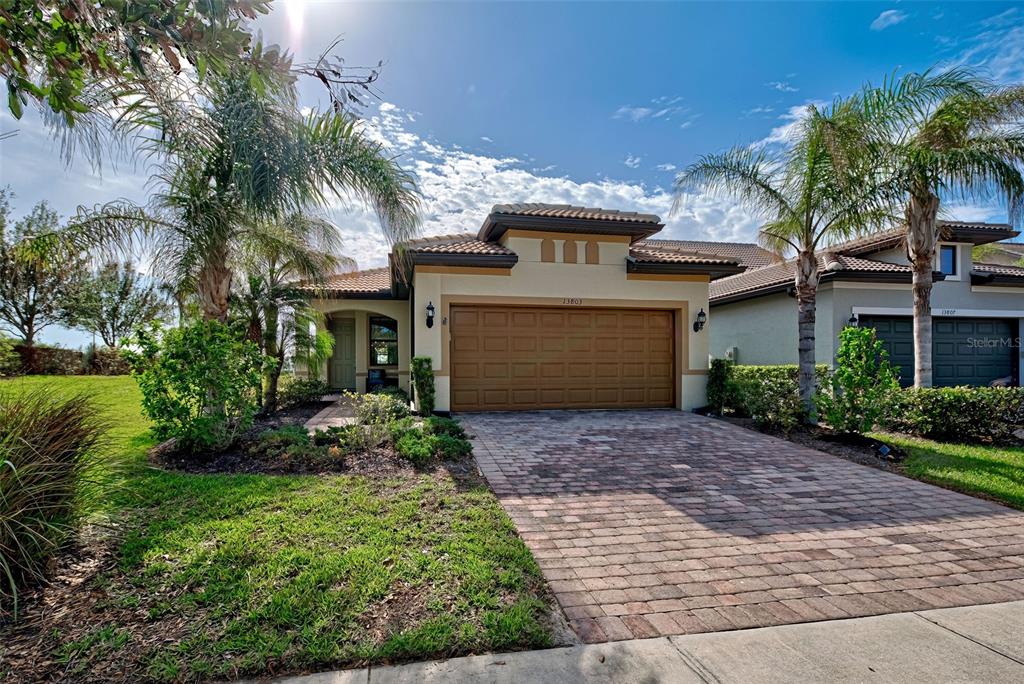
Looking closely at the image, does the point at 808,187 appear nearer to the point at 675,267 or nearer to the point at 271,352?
the point at 675,267

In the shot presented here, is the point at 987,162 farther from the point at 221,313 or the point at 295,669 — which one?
the point at 221,313

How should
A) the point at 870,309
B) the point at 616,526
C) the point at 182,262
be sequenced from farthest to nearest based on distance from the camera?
the point at 870,309
the point at 182,262
the point at 616,526

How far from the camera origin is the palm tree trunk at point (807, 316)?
9414 millimetres

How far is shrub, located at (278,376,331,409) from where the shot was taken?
39.2 ft

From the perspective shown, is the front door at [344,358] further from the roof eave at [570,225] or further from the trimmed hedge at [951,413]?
the trimmed hedge at [951,413]

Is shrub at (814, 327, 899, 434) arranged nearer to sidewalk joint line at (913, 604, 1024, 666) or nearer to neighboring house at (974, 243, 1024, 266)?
sidewalk joint line at (913, 604, 1024, 666)

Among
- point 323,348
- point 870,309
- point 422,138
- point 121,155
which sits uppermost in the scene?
point 422,138

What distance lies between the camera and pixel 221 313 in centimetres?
809

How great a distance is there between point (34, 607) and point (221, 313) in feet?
19.4

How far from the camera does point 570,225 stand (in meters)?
11.3

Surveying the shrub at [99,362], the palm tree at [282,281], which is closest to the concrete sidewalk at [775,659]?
the palm tree at [282,281]

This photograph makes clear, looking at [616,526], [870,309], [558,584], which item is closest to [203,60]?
[558,584]

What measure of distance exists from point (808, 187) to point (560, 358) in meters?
6.13

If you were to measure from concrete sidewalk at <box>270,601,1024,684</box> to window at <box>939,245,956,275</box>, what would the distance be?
53.1 ft
